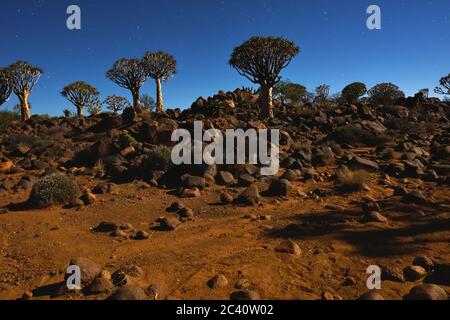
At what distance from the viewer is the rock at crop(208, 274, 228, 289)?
4.13m

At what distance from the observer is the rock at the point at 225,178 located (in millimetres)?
8867

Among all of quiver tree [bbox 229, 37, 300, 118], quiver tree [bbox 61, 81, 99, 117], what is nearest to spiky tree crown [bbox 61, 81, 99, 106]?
quiver tree [bbox 61, 81, 99, 117]

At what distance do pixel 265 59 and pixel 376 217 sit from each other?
14.0 m

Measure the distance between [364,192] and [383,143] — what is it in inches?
272

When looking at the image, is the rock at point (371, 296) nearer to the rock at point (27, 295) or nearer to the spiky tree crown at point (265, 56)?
the rock at point (27, 295)

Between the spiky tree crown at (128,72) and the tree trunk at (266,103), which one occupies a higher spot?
the spiky tree crown at (128,72)

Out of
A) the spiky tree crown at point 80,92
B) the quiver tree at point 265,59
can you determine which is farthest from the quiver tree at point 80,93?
the quiver tree at point 265,59

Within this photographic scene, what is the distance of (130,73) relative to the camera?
27781 millimetres

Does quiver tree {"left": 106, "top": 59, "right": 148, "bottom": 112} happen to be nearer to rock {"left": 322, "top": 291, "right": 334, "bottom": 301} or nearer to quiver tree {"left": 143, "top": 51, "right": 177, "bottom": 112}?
quiver tree {"left": 143, "top": 51, "right": 177, "bottom": 112}

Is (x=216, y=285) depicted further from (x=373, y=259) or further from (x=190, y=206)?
(x=190, y=206)

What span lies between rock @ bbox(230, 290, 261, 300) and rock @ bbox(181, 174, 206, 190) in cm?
469

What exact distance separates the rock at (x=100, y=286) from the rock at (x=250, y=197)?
3692 mm

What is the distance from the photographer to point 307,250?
5078 mm
